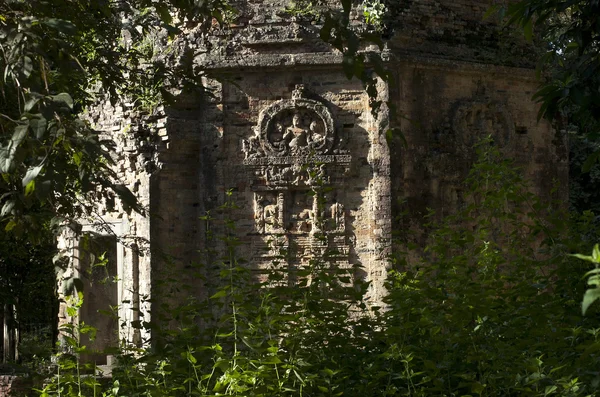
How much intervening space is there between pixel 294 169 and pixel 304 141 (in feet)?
1.21

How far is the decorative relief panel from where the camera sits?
11484 millimetres

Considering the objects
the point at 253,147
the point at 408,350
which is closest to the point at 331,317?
the point at 408,350

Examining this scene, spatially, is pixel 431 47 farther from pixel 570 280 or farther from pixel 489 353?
pixel 489 353

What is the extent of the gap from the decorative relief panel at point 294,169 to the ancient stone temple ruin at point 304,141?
14 millimetres

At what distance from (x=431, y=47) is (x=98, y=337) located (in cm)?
625

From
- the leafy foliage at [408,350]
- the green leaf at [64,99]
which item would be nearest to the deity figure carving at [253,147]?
the leafy foliage at [408,350]

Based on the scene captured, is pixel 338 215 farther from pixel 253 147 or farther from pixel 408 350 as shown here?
pixel 408 350

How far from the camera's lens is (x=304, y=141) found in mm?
11641

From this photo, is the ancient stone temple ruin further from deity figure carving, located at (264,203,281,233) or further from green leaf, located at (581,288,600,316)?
green leaf, located at (581,288,600,316)

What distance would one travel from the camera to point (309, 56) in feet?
37.8

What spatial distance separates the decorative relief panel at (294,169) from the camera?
11484mm

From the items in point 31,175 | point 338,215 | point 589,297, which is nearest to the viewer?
point 589,297

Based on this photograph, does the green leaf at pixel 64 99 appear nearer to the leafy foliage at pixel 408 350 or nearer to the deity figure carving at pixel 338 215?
the leafy foliage at pixel 408 350

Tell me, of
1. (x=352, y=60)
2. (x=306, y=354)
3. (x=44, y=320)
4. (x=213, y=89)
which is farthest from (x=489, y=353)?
(x=44, y=320)
